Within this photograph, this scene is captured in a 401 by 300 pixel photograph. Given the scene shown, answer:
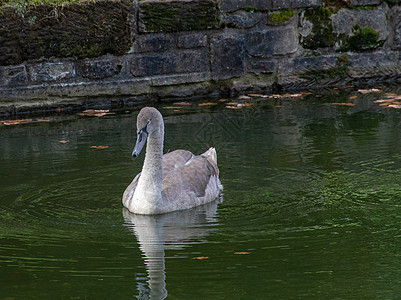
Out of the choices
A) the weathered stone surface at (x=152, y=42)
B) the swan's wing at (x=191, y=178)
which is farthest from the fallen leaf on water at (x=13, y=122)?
the swan's wing at (x=191, y=178)

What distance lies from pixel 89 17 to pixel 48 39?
0.65 metres

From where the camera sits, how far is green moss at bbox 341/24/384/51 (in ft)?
39.8

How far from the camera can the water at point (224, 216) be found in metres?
4.66

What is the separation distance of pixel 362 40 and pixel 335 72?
0.64m

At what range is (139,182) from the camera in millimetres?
6559

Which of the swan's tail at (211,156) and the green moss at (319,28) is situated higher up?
the green moss at (319,28)

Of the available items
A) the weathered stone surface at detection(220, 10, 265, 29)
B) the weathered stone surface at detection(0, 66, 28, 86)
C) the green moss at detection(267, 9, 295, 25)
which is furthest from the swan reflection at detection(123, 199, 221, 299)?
the green moss at detection(267, 9, 295, 25)

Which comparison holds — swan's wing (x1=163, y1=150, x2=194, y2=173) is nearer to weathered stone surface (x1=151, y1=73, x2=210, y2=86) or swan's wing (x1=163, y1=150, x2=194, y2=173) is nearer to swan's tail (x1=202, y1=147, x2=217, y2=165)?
swan's tail (x1=202, y1=147, x2=217, y2=165)

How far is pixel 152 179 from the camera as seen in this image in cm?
656

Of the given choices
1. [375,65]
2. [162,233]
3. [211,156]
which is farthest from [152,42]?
[162,233]

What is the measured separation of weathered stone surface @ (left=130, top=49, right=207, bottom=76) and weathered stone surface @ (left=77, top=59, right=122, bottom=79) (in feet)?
0.91

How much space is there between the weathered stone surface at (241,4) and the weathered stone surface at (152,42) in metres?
0.92

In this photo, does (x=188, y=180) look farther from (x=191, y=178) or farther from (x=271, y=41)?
(x=271, y=41)

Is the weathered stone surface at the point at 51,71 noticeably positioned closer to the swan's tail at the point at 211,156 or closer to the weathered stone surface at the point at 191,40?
the weathered stone surface at the point at 191,40
